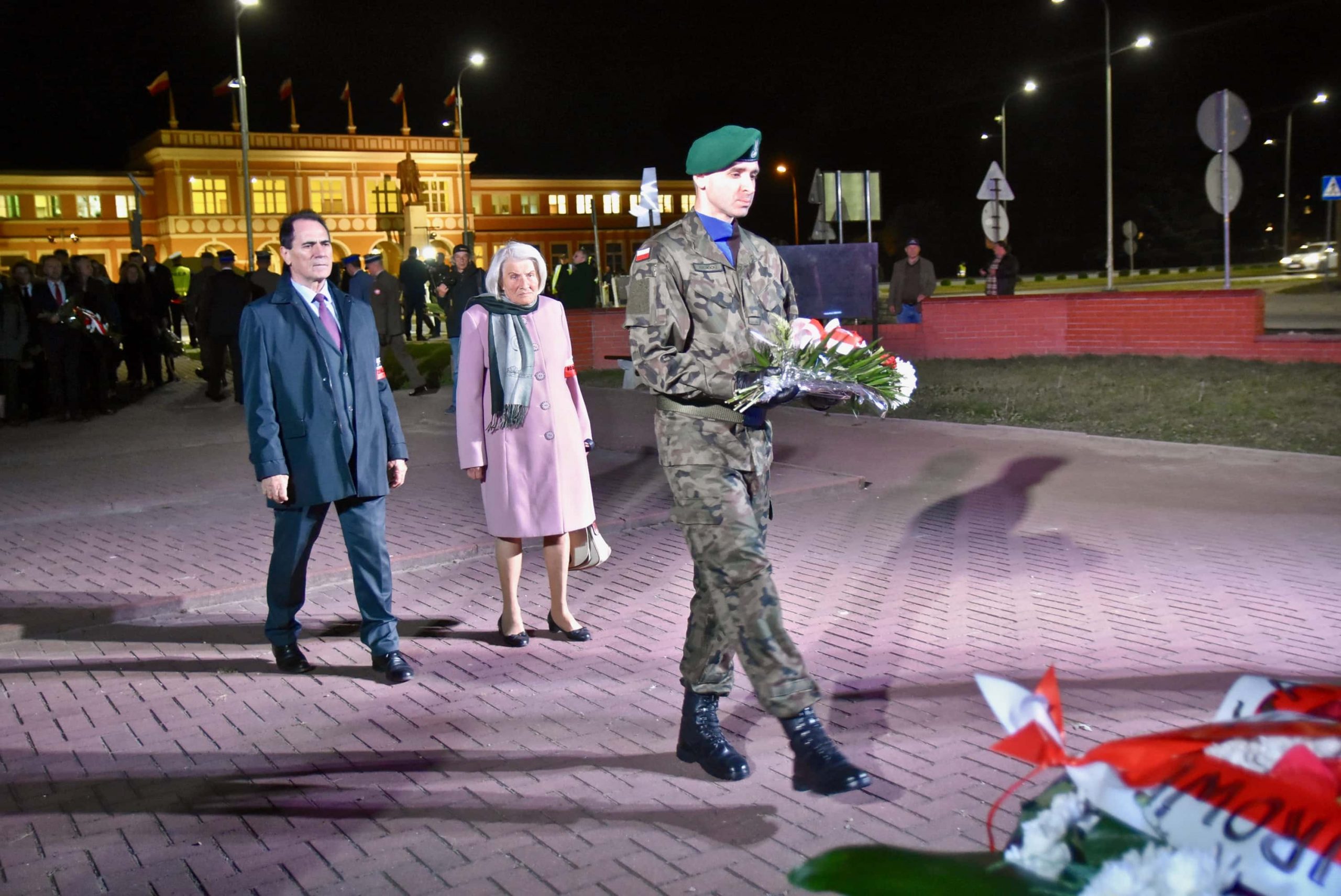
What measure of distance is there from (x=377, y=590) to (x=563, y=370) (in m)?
1.38

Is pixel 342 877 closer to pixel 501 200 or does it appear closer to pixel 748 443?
pixel 748 443

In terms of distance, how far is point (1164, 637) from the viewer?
18.4ft

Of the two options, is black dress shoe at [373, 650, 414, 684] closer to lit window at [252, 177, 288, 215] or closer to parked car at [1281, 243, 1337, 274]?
parked car at [1281, 243, 1337, 274]

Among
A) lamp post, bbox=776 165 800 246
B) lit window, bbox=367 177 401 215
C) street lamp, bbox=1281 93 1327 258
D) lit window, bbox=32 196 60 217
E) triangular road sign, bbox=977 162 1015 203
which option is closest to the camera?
triangular road sign, bbox=977 162 1015 203

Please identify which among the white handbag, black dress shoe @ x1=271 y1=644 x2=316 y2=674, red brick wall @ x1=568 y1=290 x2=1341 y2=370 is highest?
red brick wall @ x1=568 y1=290 x2=1341 y2=370

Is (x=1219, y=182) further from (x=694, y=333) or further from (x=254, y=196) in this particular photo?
(x=254, y=196)

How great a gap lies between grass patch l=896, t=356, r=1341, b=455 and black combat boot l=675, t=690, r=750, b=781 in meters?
8.29

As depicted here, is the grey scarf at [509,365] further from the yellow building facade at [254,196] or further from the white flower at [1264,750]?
the yellow building facade at [254,196]

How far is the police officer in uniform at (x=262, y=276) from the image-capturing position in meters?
17.3

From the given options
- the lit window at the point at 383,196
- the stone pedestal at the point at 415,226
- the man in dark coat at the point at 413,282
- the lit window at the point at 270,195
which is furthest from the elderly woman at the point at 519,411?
the lit window at the point at 383,196

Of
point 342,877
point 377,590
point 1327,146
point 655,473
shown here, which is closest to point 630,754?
point 342,877

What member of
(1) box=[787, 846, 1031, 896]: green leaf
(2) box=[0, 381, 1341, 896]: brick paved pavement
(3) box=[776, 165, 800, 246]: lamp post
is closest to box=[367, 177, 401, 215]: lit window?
(3) box=[776, 165, 800, 246]: lamp post

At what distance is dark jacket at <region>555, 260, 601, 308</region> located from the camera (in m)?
21.6

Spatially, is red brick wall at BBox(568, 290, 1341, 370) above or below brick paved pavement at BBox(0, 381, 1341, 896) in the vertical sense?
above
